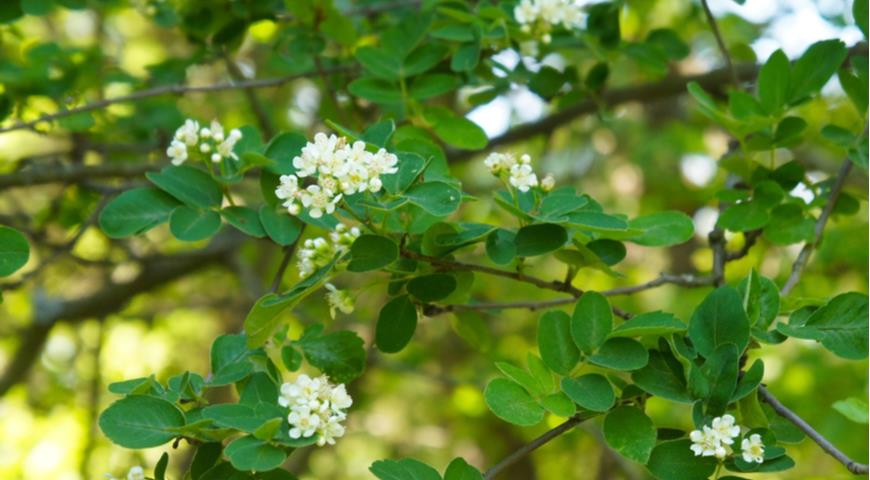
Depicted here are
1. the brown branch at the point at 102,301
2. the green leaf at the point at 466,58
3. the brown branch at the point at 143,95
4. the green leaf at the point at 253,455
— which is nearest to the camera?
the green leaf at the point at 253,455

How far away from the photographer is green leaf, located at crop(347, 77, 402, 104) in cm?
177

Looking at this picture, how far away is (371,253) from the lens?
1.24 meters

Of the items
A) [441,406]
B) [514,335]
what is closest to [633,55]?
[514,335]

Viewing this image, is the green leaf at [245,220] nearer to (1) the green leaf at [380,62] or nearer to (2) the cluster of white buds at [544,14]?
(1) the green leaf at [380,62]

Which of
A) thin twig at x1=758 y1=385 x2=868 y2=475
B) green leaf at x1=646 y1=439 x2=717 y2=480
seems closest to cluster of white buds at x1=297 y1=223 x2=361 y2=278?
green leaf at x1=646 y1=439 x2=717 y2=480

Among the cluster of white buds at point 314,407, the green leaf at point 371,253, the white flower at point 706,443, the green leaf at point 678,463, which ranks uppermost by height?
the green leaf at point 371,253

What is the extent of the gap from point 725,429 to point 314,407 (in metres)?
0.47

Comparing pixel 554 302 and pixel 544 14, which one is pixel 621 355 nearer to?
pixel 554 302

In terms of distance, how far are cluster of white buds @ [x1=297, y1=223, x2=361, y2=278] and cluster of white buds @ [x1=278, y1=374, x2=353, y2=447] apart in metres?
0.21

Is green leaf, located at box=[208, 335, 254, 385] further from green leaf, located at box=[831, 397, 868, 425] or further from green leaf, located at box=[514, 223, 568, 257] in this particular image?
green leaf, located at box=[831, 397, 868, 425]

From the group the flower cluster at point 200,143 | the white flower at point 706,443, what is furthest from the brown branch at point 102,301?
the white flower at point 706,443

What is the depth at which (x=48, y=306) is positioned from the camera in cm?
313

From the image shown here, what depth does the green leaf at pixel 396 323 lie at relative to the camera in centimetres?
143

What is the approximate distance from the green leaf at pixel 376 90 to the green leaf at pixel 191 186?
400 millimetres
